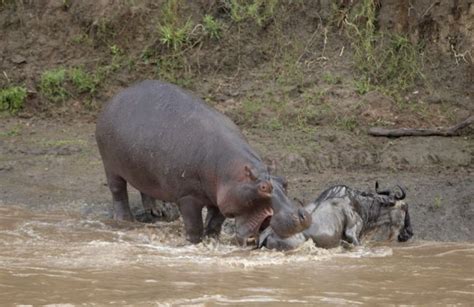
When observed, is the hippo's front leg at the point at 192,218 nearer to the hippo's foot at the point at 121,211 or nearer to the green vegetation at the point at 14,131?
the hippo's foot at the point at 121,211

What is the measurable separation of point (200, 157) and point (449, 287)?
233 cm

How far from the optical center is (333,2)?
11.8m

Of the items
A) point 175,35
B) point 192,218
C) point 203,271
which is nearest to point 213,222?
point 192,218

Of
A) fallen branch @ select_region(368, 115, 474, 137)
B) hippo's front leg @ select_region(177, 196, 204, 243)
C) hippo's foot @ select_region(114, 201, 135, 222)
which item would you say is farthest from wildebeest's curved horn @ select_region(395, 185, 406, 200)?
hippo's foot @ select_region(114, 201, 135, 222)

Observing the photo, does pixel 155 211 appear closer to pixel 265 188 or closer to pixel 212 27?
pixel 265 188

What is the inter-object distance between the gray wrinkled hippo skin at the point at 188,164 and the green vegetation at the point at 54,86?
2672mm

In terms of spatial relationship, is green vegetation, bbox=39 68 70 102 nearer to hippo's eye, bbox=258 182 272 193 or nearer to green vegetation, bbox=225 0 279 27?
green vegetation, bbox=225 0 279 27

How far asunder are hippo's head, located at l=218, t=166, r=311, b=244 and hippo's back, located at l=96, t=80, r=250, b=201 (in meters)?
0.39

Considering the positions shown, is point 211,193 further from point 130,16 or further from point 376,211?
point 130,16

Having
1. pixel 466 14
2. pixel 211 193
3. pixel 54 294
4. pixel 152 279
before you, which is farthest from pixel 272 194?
pixel 466 14

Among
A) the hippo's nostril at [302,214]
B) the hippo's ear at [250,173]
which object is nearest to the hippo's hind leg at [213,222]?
the hippo's ear at [250,173]

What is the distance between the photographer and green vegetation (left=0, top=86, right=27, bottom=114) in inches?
462

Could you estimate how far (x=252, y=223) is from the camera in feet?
25.5

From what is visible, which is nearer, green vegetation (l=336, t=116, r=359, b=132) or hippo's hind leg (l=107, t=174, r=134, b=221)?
hippo's hind leg (l=107, t=174, r=134, b=221)
